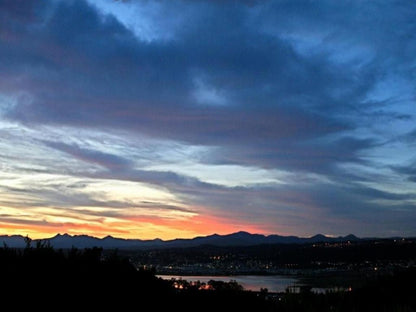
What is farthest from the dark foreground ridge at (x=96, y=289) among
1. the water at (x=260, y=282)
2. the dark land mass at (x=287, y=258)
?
the dark land mass at (x=287, y=258)

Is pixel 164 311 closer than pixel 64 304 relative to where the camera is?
No

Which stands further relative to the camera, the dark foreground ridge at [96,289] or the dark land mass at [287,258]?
the dark land mass at [287,258]

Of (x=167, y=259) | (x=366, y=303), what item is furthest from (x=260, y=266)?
(x=366, y=303)

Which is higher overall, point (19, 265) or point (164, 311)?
point (19, 265)

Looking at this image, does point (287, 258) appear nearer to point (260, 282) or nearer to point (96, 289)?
point (260, 282)

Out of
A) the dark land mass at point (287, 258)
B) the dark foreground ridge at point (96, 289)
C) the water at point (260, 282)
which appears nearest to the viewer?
the dark foreground ridge at point (96, 289)

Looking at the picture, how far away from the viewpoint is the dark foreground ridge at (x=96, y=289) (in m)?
8.84

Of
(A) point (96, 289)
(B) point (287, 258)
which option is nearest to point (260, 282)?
(B) point (287, 258)

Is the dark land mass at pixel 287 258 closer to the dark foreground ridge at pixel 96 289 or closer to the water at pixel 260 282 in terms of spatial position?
the water at pixel 260 282

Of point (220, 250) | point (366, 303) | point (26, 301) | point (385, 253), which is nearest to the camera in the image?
point (26, 301)

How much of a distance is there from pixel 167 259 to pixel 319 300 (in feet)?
349

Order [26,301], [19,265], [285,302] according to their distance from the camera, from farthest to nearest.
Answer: [285,302] < [19,265] < [26,301]

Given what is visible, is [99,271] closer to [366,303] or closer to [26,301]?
[26,301]

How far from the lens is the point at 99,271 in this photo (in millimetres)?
10398
